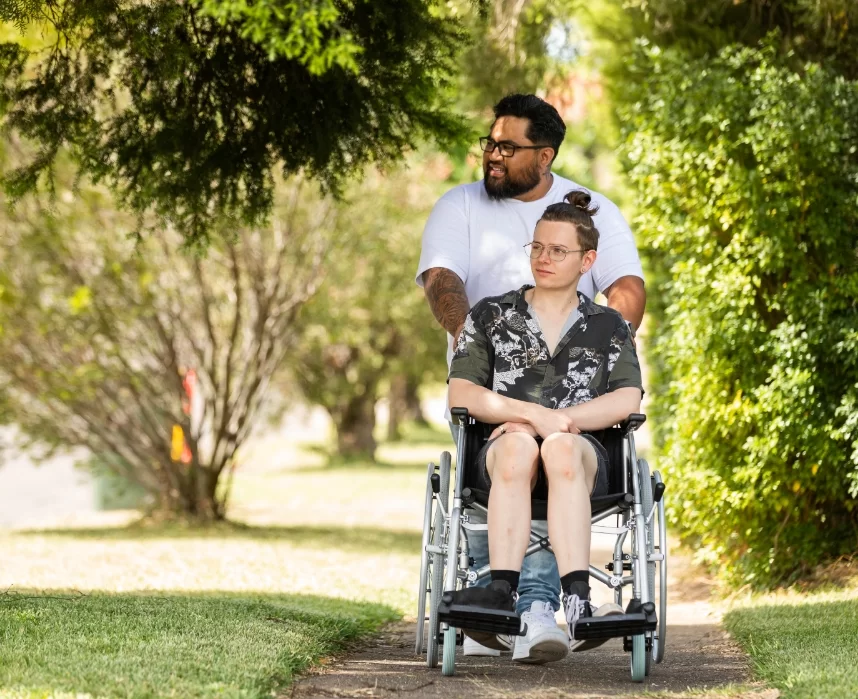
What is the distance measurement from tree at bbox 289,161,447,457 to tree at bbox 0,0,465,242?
641 millimetres

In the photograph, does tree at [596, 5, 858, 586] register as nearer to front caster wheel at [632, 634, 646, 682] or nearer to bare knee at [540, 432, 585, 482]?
front caster wheel at [632, 634, 646, 682]

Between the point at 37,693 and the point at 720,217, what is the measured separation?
482 cm

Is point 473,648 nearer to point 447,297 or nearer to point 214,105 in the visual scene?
point 447,297

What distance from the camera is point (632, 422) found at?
14.6 feet

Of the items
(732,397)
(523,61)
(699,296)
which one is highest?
(523,61)

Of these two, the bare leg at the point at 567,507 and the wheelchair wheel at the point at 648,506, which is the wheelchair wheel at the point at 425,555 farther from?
the wheelchair wheel at the point at 648,506

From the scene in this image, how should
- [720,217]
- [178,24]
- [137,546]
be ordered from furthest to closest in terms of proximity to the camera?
1. [137,546]
2. [720,217]
3. [178,24]

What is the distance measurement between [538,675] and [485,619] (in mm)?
683

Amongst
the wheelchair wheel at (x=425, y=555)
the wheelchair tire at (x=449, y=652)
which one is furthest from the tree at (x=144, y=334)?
the wheelchair tire at (x=449, y=652)

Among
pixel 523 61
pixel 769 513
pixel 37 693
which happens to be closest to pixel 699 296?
pixel 769 513

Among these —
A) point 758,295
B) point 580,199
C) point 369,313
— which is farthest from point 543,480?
point 369,313

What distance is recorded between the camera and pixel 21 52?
5.30m

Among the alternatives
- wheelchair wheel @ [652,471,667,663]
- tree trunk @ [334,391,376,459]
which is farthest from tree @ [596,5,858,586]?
tree trunk @ [334,391,376,459]

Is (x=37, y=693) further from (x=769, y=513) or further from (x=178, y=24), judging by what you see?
(x=769, y=513)
